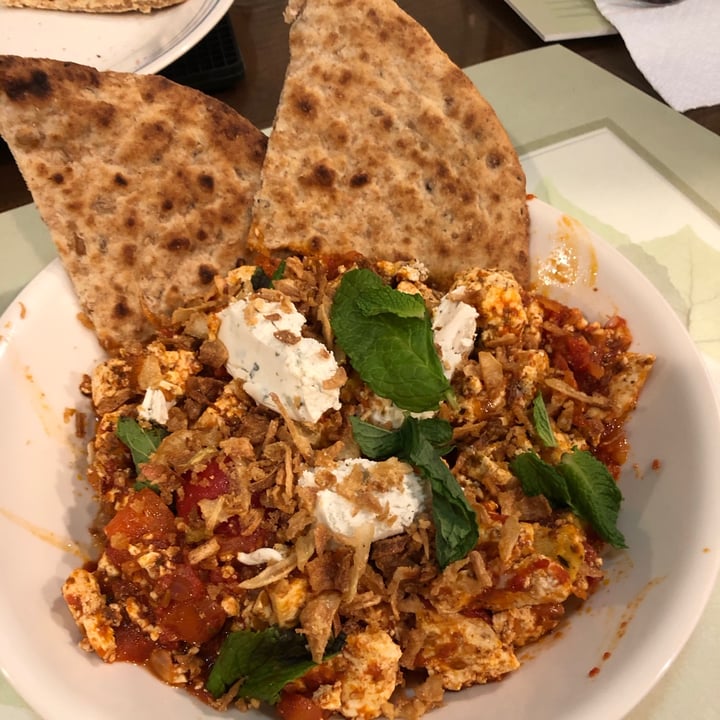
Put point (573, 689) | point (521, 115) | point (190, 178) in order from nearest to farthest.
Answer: point (573, 689), point (190, 178), point (521, 115)

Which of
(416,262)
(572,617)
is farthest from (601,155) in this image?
(572,617)

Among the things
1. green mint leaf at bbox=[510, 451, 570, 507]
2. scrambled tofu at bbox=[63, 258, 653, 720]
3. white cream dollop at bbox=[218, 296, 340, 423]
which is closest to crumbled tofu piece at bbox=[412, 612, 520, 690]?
scrambled tofu at bbox=[63, 258, 653, 720]

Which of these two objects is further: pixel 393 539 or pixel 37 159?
pixel 37 159

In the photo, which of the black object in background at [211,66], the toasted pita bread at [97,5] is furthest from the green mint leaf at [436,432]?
the toasted pita bread at [97,5]

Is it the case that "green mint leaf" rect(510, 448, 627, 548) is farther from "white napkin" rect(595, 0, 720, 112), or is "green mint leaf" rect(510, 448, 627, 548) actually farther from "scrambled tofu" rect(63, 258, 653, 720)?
"white napkin" rect(595, 0, 720, 112)

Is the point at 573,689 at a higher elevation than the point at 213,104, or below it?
below

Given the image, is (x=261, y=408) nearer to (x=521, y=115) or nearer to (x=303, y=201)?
(x=303, y=201)

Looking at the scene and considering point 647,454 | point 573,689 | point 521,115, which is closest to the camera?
point 573,689
